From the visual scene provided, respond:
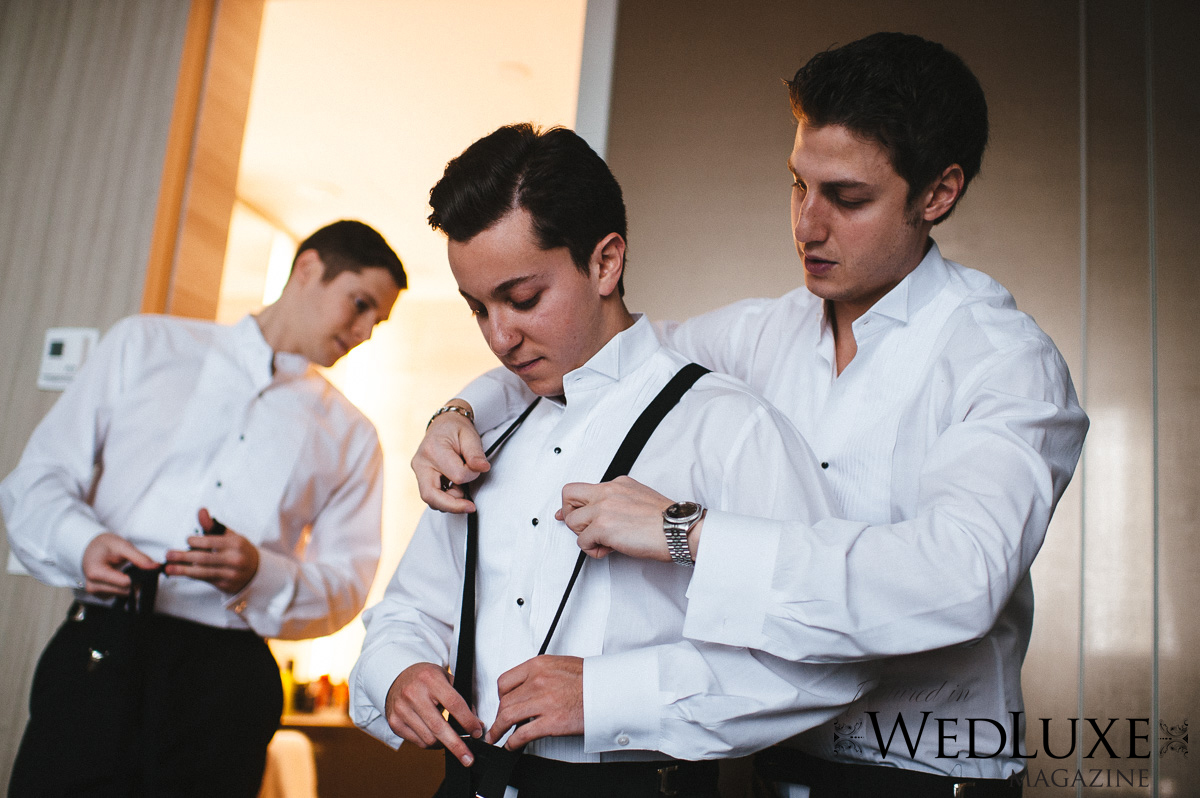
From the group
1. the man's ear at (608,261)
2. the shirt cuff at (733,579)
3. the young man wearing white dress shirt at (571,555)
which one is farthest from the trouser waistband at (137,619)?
the shirt cuff at (733,579)

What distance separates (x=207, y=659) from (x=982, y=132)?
1.97 m

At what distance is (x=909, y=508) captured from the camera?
1293mm

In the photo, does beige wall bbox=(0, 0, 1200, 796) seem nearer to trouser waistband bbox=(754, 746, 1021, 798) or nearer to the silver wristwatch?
trouser waistband bbox=(754, 746, 1021, 798)

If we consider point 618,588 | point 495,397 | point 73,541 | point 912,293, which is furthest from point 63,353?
point 912,293

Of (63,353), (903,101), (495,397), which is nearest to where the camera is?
(903,101)

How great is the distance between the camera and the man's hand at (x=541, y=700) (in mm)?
1039

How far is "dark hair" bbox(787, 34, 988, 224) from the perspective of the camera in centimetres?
132

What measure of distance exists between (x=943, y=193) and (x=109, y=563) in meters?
1.80

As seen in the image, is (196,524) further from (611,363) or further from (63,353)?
(611,363)

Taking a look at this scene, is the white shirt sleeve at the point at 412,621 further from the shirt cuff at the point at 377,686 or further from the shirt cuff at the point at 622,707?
the shirt cuff at the point at 622,707

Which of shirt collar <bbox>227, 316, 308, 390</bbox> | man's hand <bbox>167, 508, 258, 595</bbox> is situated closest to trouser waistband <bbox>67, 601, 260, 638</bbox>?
man's hand <bbox>167, 508, 258, 595</bbox>

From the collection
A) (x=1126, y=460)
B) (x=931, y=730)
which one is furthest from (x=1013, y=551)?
(x=1126, y=460)

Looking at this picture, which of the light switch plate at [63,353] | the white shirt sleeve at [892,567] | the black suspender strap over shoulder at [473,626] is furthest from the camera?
the light switch plate at [63,353]

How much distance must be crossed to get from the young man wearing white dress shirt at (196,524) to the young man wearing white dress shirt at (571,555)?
0.78 m
